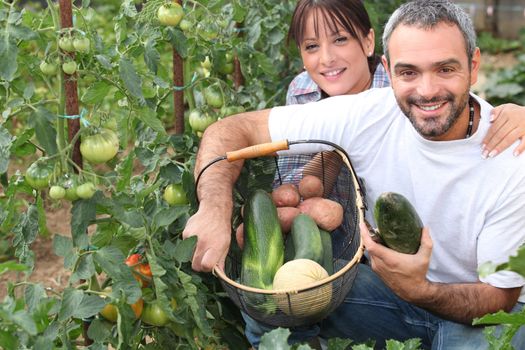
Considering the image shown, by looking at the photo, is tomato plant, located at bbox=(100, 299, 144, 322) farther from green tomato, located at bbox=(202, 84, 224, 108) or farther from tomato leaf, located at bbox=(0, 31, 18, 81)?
green tomato, located at bbox=(202, 84, 224, 108)

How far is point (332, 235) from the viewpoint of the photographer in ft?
8.57

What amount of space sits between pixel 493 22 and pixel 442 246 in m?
6.59

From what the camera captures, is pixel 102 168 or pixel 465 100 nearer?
pixel 465 100

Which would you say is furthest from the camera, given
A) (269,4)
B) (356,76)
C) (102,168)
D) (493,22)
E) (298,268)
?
(493,22)

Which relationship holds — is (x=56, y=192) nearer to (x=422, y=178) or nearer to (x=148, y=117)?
(x=148, y=117)

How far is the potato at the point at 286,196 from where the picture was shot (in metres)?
2.56

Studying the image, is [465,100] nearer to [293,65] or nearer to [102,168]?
[293,65]

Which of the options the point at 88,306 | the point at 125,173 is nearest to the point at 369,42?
the point at 125,173

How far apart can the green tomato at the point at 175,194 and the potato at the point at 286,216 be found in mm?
314

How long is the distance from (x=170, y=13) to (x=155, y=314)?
0.96 meters

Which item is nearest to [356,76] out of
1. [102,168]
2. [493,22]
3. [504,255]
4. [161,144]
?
[161,144]

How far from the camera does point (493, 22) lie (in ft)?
27.6

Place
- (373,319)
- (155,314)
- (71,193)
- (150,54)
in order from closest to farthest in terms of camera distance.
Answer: (71,193) < (155,314) < (150,54) < (373,319)

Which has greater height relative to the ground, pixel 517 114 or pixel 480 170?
pixel 517 114
